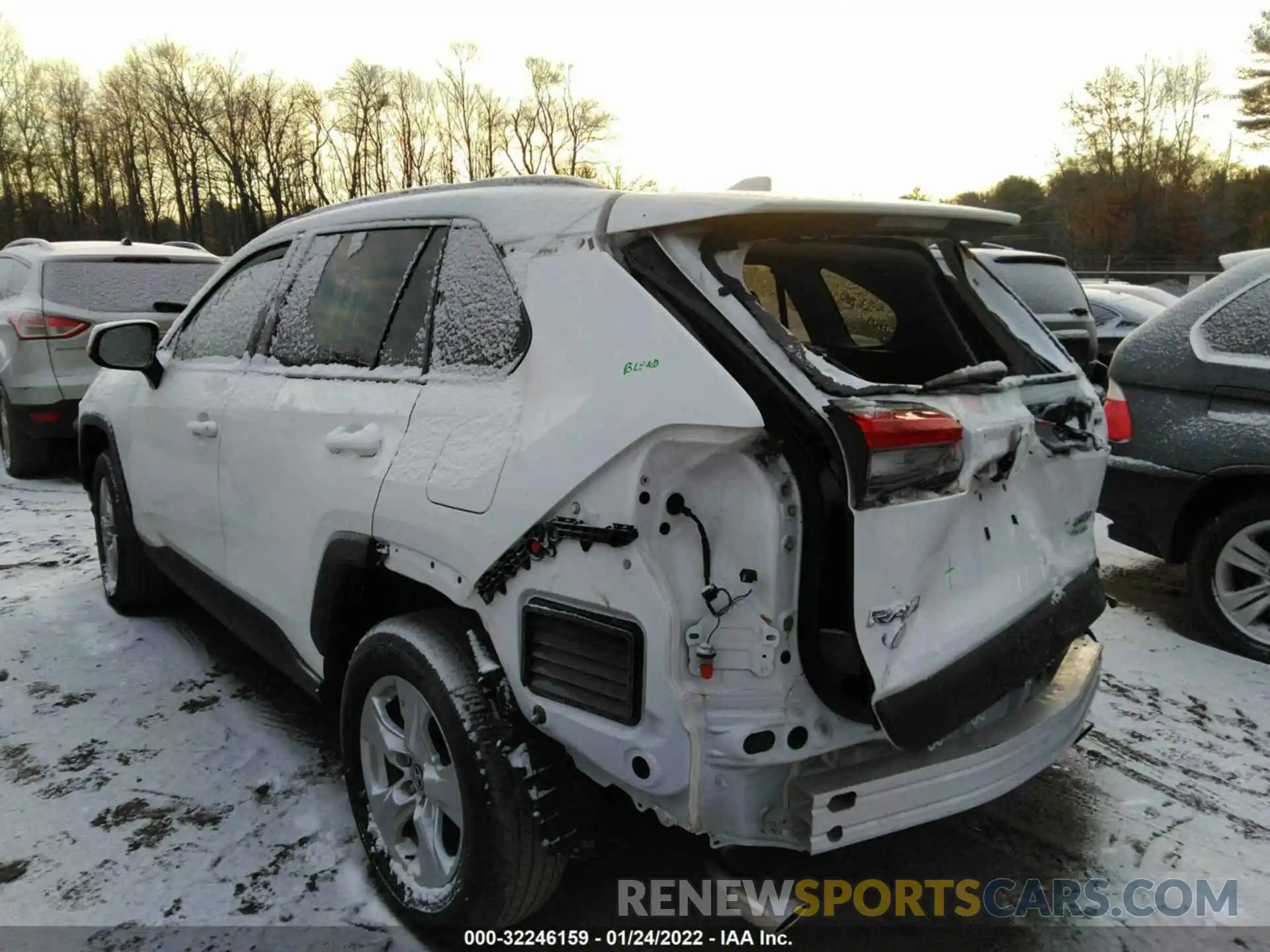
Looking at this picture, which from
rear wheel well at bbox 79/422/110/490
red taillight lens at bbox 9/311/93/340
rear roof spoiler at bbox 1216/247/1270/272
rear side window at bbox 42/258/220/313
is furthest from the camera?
rear side window at bbox 42/258/220/313

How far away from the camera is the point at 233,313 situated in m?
3.51

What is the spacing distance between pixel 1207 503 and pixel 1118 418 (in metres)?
0.55

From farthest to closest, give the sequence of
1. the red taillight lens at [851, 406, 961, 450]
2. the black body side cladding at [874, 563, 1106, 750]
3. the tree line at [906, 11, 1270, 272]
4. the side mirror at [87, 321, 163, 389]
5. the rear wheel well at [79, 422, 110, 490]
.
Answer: the tree line at [906, 11, 1270, 272]
the rear wheel well at [79, 422, 110, 490]
the side mirror at [87, 321, 163, 389]
the black body side cladding at [874, 563, 1106, 750]
the red taillight lens at [851, 406, 961, 450]

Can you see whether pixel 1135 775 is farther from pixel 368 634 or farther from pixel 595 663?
pixel 368 634

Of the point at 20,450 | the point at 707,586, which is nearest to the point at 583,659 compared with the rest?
the point at 707,586

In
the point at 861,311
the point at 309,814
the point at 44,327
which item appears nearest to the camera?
the point at 309,814

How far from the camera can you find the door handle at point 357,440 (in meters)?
2.40

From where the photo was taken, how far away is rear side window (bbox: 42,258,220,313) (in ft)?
23.5

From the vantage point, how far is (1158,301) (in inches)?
441

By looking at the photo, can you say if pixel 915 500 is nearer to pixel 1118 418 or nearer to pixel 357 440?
pixel 357 440

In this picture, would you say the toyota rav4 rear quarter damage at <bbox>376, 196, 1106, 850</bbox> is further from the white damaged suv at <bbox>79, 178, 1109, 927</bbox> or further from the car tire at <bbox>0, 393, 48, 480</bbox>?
the car tire at <bbox>0, 393, 48, 480</bbox>

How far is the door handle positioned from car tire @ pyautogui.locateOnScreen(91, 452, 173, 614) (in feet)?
7.42

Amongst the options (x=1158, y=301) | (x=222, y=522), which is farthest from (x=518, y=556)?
(x=1158, y=301)

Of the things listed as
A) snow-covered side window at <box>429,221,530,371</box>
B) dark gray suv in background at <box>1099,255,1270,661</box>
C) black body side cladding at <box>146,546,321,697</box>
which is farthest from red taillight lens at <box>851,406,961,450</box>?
dark gray suv in background at <box>1099,255,1270,661</box>
